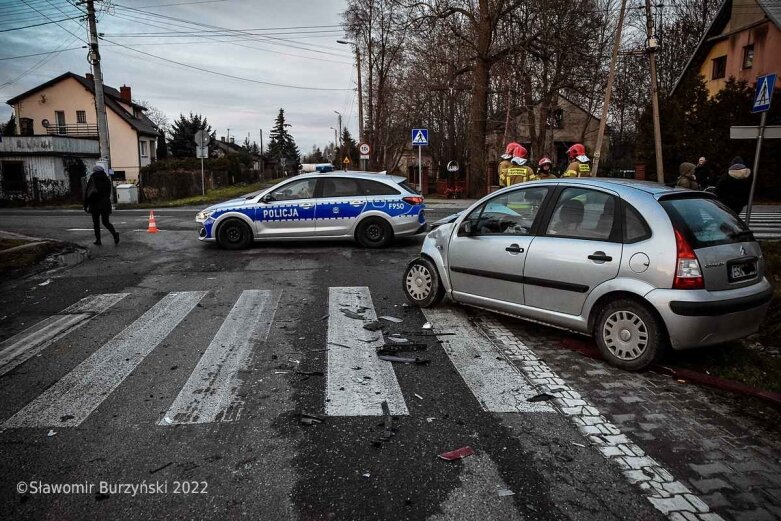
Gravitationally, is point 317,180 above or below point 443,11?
below

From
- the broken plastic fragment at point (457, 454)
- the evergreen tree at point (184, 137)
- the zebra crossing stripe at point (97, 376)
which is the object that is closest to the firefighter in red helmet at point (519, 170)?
the zebra crossing stripe at point (97, 376)

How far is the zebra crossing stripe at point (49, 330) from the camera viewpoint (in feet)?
16.5

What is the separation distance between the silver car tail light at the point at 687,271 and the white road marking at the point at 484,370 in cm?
147

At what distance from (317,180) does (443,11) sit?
15452 millimetres

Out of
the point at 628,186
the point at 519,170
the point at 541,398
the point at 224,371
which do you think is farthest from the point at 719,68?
the point at 224,371

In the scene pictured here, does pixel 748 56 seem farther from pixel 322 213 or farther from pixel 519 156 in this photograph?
pixel 322 213

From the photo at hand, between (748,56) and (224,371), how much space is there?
31.2 m

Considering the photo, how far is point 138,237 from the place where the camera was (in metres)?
13.8

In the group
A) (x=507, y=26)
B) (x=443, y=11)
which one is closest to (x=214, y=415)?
(x=443, y=11)

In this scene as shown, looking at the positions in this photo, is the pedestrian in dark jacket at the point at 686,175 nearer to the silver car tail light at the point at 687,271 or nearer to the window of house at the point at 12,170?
the silver car tail light at the point at 687,271

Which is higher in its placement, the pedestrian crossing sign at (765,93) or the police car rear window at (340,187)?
the pedestrian crossing sign at (765,93)

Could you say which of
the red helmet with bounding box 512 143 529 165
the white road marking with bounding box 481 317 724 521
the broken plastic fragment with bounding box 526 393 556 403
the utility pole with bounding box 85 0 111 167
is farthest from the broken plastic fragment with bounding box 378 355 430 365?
the utility pole with bounding box 85 0 111 167

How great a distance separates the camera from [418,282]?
6.66 m

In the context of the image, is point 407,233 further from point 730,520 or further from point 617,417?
point 730,520
